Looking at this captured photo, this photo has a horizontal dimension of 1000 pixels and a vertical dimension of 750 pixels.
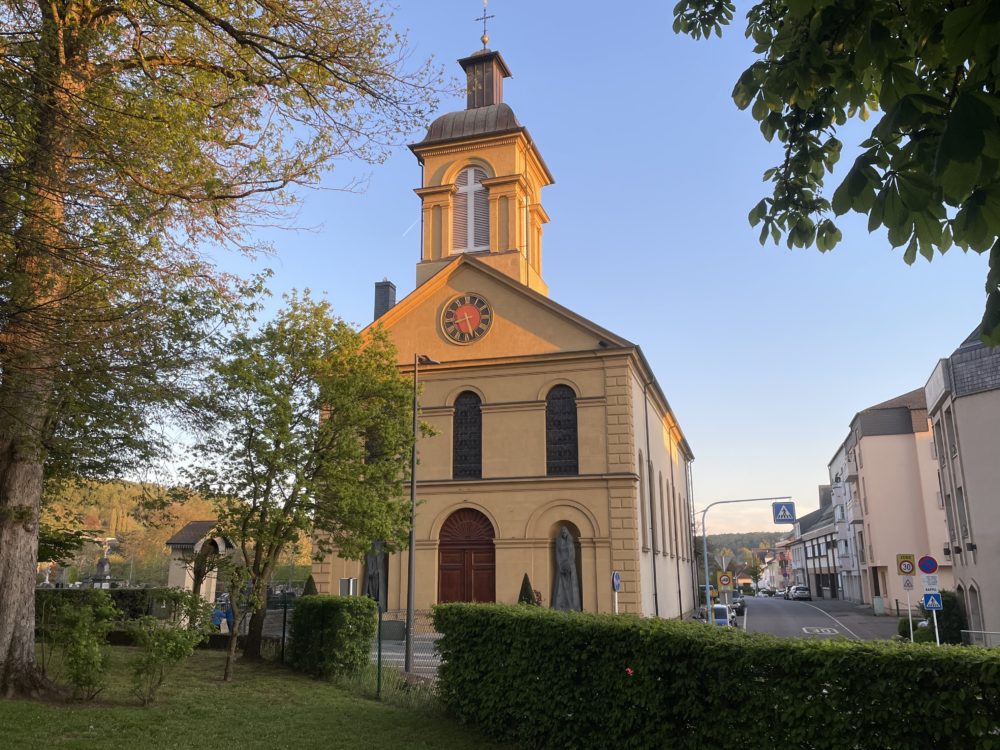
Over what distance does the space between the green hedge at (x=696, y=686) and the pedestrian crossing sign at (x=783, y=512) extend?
25.5 m

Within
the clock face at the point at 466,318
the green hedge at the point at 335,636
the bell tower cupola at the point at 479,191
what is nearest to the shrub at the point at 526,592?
the green hedge at the point at 335,636

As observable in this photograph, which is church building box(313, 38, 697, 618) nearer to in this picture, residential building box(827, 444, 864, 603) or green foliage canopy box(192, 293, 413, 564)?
green foliage canopy box(192, 293, 413, 564)

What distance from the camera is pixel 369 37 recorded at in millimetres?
7777

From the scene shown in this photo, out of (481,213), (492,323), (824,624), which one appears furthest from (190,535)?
(824,624)

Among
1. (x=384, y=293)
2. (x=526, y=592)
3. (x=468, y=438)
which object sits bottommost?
(x=526, y=592)

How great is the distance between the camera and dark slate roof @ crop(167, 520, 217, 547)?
81.4 feet

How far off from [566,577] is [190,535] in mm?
12707

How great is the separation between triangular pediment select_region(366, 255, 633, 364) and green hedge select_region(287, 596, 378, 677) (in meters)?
11.6

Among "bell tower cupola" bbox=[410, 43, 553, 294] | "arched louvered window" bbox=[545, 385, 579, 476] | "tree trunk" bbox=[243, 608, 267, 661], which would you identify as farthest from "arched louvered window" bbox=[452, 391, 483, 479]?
"tree trunk" bbox=[243, 608, 267, 661]

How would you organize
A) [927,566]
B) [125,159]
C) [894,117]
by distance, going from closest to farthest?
[894,117] < [125,159] < [927,566]

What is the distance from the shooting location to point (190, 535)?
25.8m

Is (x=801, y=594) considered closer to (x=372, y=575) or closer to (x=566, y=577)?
(x=566, y=577)

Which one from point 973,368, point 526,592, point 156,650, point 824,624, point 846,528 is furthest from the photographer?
point 846,528

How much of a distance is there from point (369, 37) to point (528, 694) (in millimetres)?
8084
